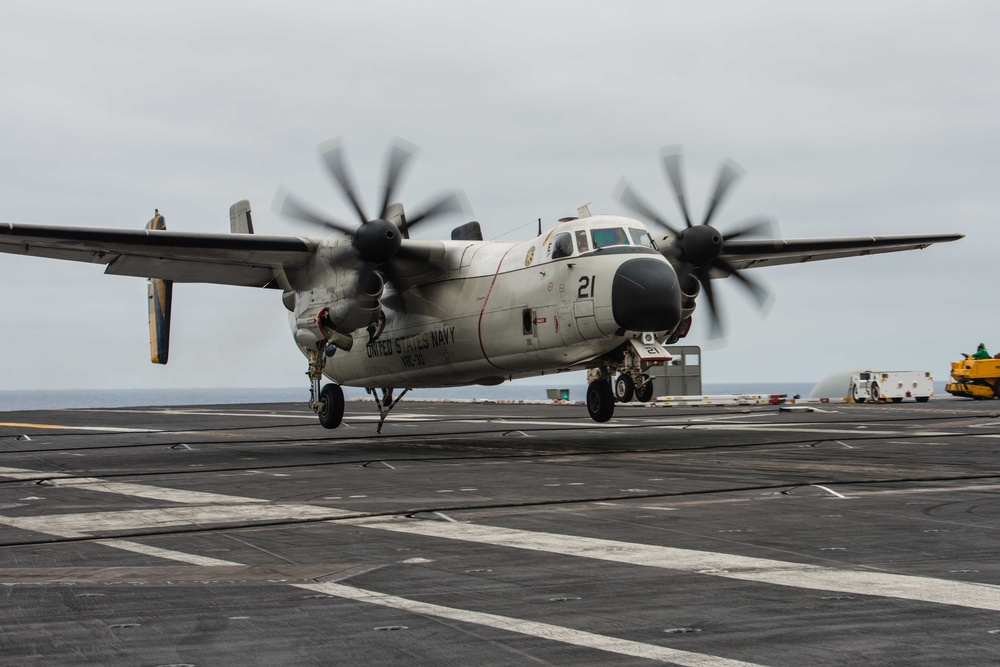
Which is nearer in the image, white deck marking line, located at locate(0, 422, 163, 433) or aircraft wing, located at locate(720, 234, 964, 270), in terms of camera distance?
aircraft wing, located at locate(720, 234, 964, 270)

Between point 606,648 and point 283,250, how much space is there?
71.7 ft

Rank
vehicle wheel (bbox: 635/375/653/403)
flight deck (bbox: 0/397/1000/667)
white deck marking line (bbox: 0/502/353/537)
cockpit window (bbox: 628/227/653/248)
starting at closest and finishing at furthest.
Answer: flight deck (bbox: 0/397/1000/667), white deck marking line (bbox: 0/502/353/537), cockpit window (bbox: 628/227/653/248), vehicle wheel (bbox: 635/375/653/403)

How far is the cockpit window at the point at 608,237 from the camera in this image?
21984 millimetres

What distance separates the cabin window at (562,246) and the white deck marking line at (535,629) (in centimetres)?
1549

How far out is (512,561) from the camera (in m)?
8.59

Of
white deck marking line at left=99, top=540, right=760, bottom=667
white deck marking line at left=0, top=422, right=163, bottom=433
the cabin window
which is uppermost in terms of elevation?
the cabin window

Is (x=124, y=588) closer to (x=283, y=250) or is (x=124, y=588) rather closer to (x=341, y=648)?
(x=341, y=648)

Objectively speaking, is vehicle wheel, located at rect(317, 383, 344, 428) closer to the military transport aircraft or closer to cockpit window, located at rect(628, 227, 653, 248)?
the military transport aircraft

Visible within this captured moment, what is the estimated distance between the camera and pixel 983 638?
18.9 ft

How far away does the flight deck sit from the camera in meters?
5.87

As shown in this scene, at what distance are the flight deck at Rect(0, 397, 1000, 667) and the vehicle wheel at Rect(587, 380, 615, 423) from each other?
4.55m

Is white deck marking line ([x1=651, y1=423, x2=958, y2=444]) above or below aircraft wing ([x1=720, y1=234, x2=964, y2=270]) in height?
below

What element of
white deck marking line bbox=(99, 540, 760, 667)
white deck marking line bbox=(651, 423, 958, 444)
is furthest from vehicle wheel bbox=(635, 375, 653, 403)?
white deck marking line bbox=(99, 540, 760, 667)

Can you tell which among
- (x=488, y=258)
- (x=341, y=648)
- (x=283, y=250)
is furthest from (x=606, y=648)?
(x=283, y=250)
